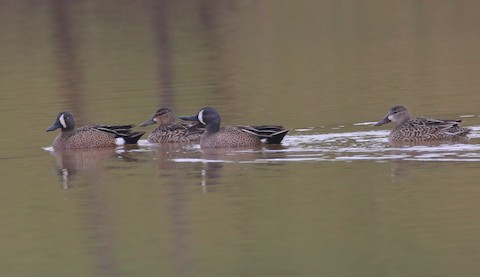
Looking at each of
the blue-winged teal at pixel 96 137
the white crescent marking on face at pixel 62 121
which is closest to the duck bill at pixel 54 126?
the white crescent marking on face at pixel 62 121

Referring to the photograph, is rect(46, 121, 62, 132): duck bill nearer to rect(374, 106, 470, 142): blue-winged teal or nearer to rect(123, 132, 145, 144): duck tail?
rect(123, 132, 145, 144): duck tail

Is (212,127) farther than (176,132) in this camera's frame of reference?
No

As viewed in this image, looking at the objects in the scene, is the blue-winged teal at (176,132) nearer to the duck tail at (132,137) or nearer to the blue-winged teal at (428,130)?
the duck tail at (132,137)

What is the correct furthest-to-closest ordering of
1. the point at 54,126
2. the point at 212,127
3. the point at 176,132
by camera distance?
the point at 54,126
the point at 176,132
the point at 212,127

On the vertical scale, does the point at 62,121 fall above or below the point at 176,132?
above

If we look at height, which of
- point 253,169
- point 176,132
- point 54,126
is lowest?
point 253,169

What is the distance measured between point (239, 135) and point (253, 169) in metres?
2.16

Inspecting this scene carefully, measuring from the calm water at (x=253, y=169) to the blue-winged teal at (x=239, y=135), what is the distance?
0.22 meters

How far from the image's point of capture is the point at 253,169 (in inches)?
654

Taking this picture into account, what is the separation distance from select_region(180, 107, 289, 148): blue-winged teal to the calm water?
0.22 m

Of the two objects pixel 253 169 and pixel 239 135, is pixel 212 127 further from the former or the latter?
pixel 253 169

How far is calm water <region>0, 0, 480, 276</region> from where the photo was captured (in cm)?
1235

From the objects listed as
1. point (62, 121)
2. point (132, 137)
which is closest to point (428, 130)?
point (132, 137)

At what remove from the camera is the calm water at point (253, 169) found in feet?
40.5
